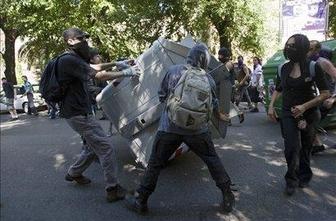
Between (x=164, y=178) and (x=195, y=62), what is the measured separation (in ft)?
6.54

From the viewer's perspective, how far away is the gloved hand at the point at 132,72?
521cm

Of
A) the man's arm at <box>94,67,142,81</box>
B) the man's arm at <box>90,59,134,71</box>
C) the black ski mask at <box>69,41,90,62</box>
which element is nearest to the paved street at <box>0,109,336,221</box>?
the man's arm at <box>94,67,142,81</box>

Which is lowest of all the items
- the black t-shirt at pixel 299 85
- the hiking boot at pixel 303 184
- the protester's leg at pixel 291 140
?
the hiking boot at pixel 303 184

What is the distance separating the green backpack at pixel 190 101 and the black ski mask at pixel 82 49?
1.21 m

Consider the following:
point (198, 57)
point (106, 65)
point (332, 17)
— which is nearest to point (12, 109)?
point (106, 65)

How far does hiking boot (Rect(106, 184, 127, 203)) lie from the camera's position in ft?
17.2

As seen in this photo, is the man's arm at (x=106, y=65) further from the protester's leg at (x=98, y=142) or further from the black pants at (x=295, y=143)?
the black pants at (x=295, y=143)

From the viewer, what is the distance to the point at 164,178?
6.09 meters

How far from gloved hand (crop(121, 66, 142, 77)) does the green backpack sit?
88 centimetres

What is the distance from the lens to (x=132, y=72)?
539 cm

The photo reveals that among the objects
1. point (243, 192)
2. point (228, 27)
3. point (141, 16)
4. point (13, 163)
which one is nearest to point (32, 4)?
point (141, 16)

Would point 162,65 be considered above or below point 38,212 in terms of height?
above

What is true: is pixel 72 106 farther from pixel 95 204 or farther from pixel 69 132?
pixel 69 132

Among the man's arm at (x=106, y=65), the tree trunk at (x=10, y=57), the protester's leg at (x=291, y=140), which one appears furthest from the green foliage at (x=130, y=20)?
the protester's leg at (x=291, y=140)
